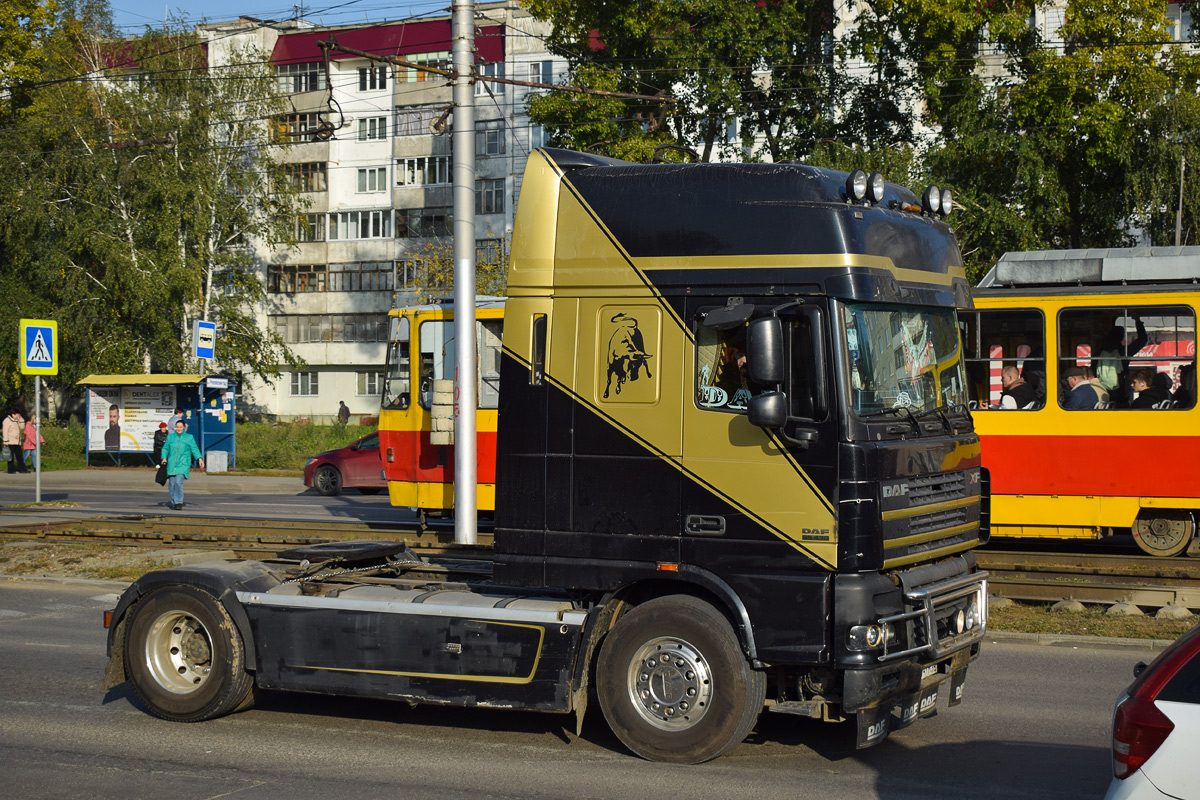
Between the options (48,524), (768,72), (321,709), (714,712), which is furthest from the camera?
(768,72)

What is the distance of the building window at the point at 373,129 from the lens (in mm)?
60719

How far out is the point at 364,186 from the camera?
61.4 m

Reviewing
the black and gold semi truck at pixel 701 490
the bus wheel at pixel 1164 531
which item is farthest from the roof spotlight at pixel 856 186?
the bus wheel at pixel 1164 531

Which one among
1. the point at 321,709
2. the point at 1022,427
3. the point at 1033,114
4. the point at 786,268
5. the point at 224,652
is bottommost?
the point at 321,709

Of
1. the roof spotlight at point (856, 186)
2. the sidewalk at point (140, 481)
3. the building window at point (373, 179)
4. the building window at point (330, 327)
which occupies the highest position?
the building window at point (373, 179)

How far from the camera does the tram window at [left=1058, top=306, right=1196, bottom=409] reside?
522 inches

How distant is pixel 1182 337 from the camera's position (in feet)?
43.5

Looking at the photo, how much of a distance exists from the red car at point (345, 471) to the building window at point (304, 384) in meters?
38.5

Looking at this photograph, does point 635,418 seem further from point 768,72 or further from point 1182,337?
point 768,72

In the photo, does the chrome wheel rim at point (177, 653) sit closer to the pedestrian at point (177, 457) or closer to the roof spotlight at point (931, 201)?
the roof spotlight at point (931, 201)

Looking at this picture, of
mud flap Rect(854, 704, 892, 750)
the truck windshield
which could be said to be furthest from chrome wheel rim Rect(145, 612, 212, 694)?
the truck windshield

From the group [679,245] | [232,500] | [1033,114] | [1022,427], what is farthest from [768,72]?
[679,245]

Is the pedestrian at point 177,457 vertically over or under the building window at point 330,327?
under

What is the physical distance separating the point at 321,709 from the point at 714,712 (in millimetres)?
3133
